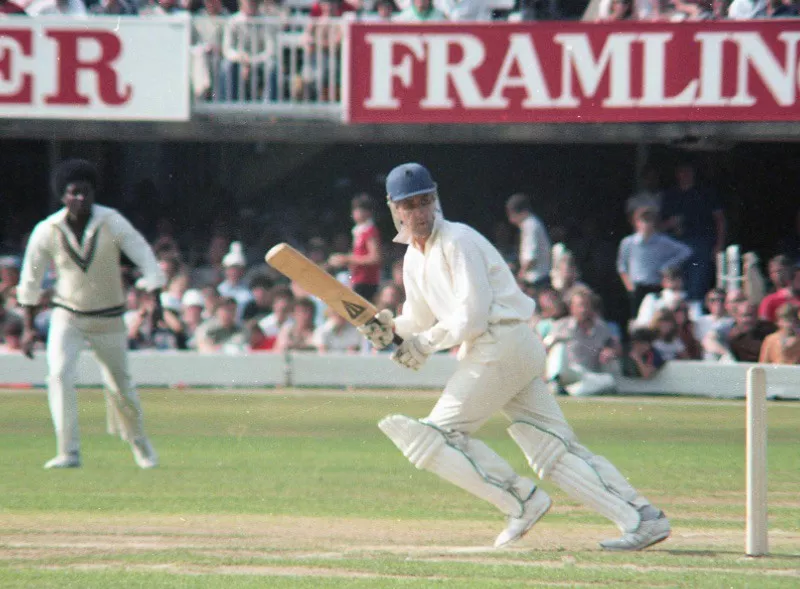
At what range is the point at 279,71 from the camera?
18.3 m

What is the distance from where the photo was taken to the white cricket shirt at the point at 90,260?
33.6 ft

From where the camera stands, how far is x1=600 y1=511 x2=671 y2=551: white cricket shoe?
22.8ft

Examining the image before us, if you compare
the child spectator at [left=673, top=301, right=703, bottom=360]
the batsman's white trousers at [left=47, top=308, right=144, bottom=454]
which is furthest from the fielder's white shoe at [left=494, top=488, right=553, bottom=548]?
the child spectator at [left=673, top=301, right=703, bottom=360]

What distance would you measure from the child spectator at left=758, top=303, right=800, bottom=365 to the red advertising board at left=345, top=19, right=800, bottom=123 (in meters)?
3.03

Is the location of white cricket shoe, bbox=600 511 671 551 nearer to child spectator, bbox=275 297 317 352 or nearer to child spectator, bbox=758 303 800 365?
child spectator, bbox=758 303 800 365

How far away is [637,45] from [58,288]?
9181mm

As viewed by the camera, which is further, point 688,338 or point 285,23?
point 285,23

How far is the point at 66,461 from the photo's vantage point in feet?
33.9

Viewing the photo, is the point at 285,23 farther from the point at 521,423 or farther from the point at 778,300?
the point at 521,423

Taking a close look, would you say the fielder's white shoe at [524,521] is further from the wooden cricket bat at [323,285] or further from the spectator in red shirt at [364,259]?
the spectator in red shirt at [364,259]

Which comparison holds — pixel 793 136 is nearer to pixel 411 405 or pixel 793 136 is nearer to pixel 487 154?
pixel 487 154

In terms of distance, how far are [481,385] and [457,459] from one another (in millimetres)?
376

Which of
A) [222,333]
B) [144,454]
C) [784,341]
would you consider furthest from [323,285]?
[222,333]

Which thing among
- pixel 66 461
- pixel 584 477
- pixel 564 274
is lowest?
pixel 66 461
